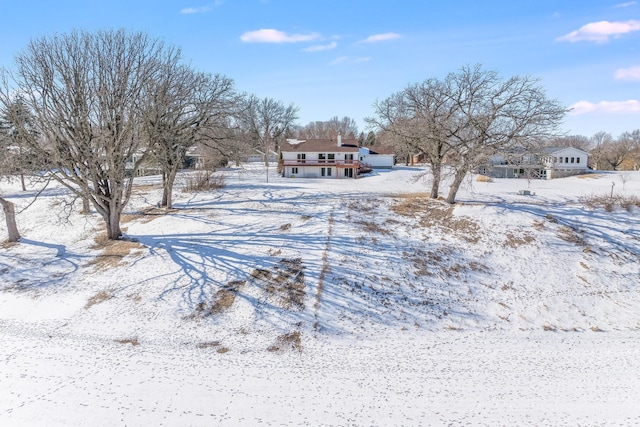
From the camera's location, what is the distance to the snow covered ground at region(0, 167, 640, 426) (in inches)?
317

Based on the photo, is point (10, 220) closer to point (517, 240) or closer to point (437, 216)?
point (437, 216)

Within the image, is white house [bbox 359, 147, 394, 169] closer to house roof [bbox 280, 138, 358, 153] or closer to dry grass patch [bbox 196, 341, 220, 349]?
house roof [bbox 280, 138, 358, 153]

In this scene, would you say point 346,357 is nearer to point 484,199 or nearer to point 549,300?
point 549,300

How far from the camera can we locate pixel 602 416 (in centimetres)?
784

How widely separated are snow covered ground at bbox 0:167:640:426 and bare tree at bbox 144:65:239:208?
404 cm

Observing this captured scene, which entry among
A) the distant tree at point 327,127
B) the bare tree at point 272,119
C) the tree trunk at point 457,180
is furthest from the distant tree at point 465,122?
the distant tree at point 327,127

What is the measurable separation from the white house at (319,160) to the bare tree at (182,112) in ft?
56.6

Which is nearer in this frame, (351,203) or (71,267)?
(71,267)

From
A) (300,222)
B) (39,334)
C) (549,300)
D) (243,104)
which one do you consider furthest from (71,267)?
(549,300)

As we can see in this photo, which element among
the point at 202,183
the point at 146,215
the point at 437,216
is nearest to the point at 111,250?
the point at 146,215

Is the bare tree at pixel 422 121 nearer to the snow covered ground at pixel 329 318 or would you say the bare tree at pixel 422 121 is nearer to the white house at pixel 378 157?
the snow covered ground at pixel 329 318

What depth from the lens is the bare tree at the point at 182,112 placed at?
1947 centimetres

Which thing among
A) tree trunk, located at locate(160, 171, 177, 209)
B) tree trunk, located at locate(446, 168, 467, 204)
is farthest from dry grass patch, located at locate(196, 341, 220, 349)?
tree trunk, located at locate(446, 168, 467, 204)

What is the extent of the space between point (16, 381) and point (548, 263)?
19.7 meters
